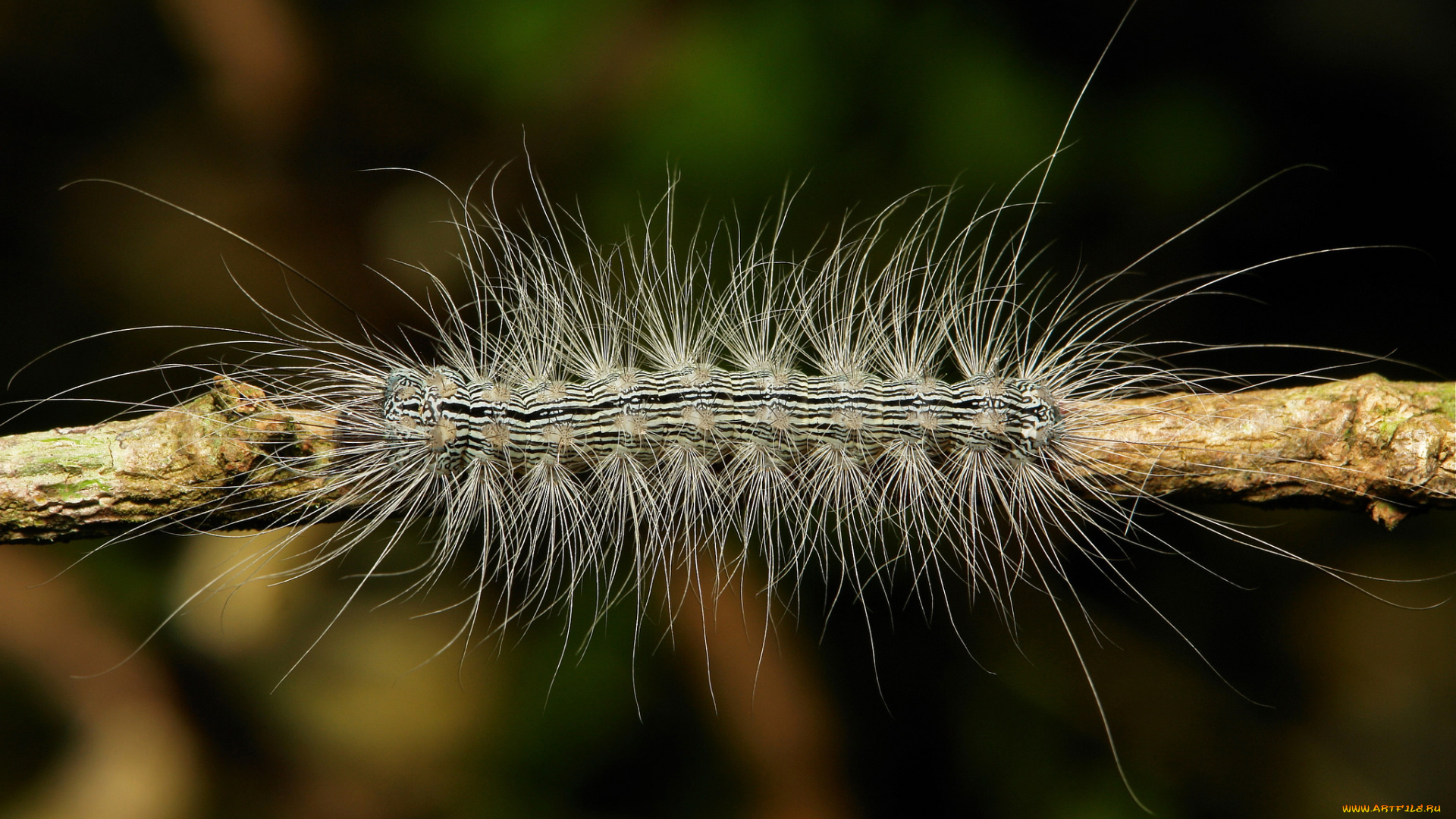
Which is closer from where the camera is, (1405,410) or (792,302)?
(1405,410)

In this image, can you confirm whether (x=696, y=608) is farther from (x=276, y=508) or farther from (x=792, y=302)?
(x=276, y=508)

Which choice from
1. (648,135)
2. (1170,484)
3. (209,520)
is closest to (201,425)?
(209,520)

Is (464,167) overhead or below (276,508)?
overhead

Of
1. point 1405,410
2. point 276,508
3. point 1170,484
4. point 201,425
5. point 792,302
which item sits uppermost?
point 792,302

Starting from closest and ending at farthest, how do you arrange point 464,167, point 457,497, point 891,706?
point 457,497 < point 464,167 < point 891,706

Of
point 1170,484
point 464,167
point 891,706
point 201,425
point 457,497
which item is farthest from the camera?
point 891,706

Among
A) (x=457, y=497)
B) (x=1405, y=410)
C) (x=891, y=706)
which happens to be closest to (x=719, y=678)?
(x=891, y=706)

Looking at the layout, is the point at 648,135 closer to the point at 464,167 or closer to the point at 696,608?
the point at 464,167
